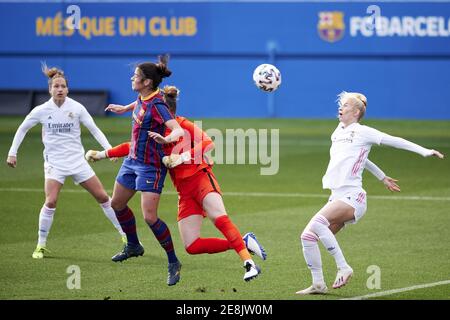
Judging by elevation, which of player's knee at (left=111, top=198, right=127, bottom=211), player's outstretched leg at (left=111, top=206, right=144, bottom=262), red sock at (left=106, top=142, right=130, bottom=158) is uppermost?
red sock at (left=106, top=142, right=130, bottom=158)

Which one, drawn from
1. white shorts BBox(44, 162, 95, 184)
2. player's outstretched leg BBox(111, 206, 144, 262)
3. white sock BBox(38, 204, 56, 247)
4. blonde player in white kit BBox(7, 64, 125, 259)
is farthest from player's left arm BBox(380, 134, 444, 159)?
white sock BBox(38, 204, 56, 247)

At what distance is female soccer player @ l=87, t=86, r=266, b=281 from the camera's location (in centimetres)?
1066

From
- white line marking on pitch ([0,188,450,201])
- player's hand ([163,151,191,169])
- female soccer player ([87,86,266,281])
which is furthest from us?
white line marking on pitch ([0,188,450,201])

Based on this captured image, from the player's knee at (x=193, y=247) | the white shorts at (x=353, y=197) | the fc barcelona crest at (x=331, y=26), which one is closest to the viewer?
the white shorts at (x=353, y=197)

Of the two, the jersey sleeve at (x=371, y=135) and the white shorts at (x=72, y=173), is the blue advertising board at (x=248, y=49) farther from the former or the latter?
the jersey sleeve at (x=371, y=135)

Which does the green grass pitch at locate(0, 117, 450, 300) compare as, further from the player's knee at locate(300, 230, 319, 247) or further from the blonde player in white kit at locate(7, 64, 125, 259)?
the blonde player in white kit at locate(7, 64, 125, 259)

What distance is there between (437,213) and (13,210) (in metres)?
6.81

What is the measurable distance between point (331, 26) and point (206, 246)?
24.1 m

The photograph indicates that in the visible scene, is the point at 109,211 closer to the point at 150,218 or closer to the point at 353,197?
the point at 150,218

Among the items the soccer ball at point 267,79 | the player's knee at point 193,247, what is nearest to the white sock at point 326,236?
the player's knee at point 193,247

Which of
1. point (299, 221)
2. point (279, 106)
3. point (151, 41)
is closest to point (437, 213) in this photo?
point (299, 221)

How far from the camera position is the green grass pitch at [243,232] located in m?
10.6

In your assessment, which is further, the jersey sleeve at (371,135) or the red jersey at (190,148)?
the red jersey at (190,148)

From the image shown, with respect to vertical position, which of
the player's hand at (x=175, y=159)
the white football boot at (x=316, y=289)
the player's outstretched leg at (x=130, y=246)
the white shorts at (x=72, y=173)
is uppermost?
the player's hand at (x=175, y=159)
